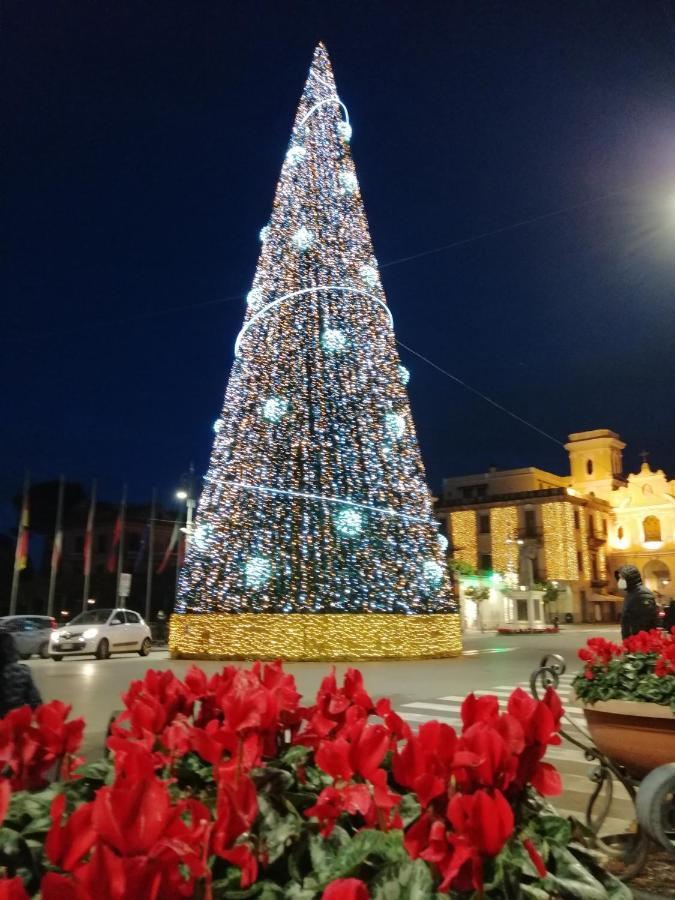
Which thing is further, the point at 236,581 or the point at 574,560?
the point at 574,560

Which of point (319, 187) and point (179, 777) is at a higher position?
point (319, 187)

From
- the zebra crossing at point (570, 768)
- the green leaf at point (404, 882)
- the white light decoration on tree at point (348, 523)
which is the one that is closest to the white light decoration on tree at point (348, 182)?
the white light decoration on tree at point (348, 523)

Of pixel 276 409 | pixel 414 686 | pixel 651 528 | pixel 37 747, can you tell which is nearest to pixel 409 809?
pixel 37 747

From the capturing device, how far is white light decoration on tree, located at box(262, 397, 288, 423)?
17875 mm

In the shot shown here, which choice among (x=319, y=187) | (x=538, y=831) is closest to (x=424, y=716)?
(x=538, y=831)

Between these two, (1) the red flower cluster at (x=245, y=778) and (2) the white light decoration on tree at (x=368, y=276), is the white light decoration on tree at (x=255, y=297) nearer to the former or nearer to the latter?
(2) the white light decoration on tree at (x=368, y=276)

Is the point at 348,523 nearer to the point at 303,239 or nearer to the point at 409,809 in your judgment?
the point at 303,239

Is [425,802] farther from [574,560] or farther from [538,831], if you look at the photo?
[574,560]

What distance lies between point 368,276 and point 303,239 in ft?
6.29

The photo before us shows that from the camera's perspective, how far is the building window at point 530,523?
5803cm

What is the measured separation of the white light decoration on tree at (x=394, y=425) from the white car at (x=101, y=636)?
34.0 feet

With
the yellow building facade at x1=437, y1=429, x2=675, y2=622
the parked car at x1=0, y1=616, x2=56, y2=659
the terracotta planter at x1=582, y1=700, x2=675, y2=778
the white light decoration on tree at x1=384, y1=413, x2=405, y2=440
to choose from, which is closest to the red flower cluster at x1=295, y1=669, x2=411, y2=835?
the terracotta planter at x1=582, y1=700, x2=675, y2=778

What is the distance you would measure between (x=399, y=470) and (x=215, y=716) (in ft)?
52.3

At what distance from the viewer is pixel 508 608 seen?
50.5m
